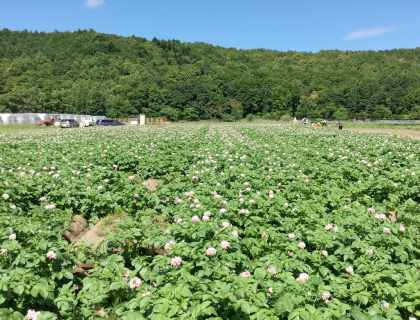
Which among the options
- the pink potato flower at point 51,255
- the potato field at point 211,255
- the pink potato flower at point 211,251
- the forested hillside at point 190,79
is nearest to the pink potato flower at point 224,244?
the potato field at point 211,255

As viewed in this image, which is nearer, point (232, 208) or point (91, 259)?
point (91, 259)

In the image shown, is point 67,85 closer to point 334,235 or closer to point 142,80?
point 142,80

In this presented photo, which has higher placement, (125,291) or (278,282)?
(278,282)

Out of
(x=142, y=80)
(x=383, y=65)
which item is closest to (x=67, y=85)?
(x=142, y=80)

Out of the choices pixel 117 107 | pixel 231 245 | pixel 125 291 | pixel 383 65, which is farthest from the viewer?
pixel 383 65

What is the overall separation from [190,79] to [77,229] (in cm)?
11053

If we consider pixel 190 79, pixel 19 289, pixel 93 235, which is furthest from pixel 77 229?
pixel 190 79

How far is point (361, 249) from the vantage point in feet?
12.6

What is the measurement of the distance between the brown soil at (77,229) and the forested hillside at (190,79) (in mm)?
81074

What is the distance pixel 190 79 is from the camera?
110750 mm

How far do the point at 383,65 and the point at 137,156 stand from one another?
464 feet

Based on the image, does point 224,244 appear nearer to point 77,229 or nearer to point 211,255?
point 211,255

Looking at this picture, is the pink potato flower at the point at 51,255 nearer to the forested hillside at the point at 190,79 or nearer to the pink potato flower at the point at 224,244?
the pink potato flower at the point at 224,244

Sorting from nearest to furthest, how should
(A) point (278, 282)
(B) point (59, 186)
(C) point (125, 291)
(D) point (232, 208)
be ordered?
1. (A) point (278, 282)
2. (C) point (125, 291)
3. (D) point (232, 208)
4. (B) point (59, 186)
